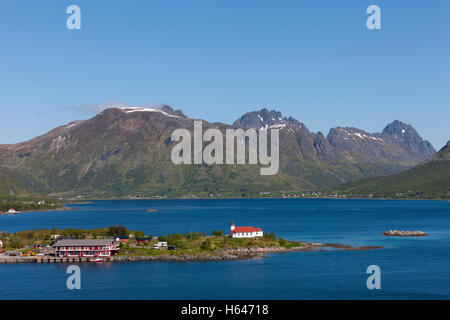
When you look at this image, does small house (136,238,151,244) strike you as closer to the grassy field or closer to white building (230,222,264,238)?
the grassy field

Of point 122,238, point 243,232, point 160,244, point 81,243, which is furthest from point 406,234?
point 81,243

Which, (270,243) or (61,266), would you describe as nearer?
(61,266)

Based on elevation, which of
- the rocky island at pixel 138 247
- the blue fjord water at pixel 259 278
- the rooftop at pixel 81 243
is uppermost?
the rooftop at pixel 81 243

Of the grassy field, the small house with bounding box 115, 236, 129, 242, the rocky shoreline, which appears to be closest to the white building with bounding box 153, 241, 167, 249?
the grassy field

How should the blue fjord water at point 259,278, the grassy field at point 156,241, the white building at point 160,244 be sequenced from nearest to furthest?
the blue fjord water at point 259,278, the grassy field at point 156,241, the white building at point 160,244

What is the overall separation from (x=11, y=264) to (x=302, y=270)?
56.5m

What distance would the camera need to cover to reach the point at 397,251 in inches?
4717

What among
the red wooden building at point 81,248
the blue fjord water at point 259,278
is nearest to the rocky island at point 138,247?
the red wooden building at point 81,248

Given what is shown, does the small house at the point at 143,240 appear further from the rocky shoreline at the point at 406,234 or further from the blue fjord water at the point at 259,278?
the rocky shoreline at the point at 406,234

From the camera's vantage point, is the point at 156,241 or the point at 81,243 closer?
the point at 81,243

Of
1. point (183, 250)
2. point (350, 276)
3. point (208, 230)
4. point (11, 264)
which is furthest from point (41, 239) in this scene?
point (350, 276)

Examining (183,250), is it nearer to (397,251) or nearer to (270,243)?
(270,243)

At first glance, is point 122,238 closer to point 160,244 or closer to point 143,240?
point 143,240

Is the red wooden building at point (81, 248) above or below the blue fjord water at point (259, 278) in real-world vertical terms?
above
